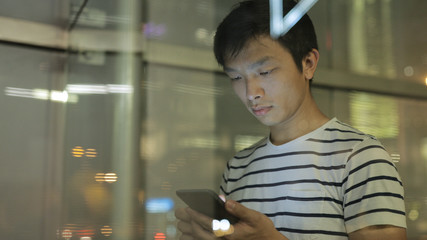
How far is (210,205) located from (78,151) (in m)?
0.64

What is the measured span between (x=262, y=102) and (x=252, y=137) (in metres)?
0.20

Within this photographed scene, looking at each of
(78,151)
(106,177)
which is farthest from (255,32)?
(78,151)

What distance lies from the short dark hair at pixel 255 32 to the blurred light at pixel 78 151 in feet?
1.73

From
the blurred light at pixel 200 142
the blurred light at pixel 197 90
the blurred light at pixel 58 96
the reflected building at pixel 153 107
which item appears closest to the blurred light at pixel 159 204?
the reflected building at pixel 153 107

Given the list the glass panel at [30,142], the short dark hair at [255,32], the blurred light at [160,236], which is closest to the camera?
the short dark hair at [255,32]

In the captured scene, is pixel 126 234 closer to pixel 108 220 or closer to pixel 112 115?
pixel 108 220

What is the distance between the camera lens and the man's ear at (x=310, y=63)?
78 centimetres

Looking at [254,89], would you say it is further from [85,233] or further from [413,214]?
[85,233]

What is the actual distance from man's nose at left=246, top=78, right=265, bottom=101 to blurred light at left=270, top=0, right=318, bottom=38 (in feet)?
0.28

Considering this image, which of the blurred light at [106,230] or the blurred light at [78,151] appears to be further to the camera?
the blurred light at [78,151]

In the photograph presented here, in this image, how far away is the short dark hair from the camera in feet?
2.47

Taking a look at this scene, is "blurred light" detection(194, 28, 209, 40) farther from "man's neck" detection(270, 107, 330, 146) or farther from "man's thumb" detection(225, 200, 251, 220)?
"man's thumb" detection(225, 200, 251, 220)

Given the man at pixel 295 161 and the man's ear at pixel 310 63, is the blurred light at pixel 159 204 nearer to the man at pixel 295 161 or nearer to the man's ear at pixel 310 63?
the man at pixel 295 161

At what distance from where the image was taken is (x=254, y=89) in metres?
0.73
